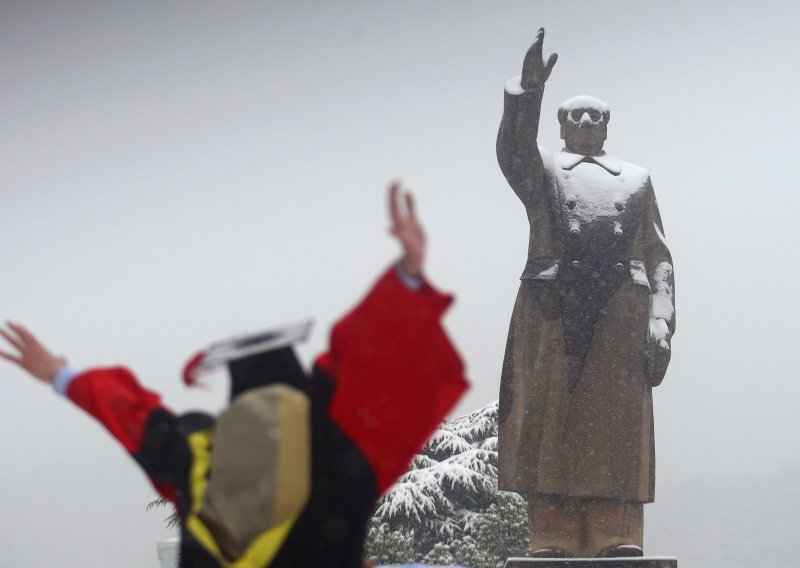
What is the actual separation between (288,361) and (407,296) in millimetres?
263

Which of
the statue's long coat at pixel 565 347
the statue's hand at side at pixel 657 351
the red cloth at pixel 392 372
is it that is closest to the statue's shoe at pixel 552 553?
the statue's long coat at pixel 565 347

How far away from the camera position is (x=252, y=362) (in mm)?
1963

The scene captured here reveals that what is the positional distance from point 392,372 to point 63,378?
2.30 ft

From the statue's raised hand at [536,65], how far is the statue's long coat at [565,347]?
30cm

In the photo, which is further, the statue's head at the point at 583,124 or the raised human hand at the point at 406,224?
the statue's head at the point at 583,124

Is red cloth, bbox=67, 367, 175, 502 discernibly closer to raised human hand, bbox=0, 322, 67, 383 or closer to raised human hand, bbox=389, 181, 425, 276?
raised human hand, bbox=0, 322, 67, 383

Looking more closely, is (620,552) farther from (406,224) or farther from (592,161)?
(406,224)

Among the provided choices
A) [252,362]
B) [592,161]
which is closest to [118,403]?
[252,362]

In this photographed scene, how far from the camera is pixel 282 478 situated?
6.03 ft

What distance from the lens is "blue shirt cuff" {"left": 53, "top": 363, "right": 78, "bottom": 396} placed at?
2.19 meters

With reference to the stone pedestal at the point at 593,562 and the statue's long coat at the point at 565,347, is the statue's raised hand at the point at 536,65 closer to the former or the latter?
the statue's long coat at the point at 565,347

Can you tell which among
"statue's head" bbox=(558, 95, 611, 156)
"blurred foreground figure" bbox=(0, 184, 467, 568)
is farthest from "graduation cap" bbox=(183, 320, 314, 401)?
Answer: "statue's head" bbox=(558, 95, 611, 156)

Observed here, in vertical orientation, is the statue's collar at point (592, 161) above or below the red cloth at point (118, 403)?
above

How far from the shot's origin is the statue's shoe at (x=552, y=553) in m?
6.57
